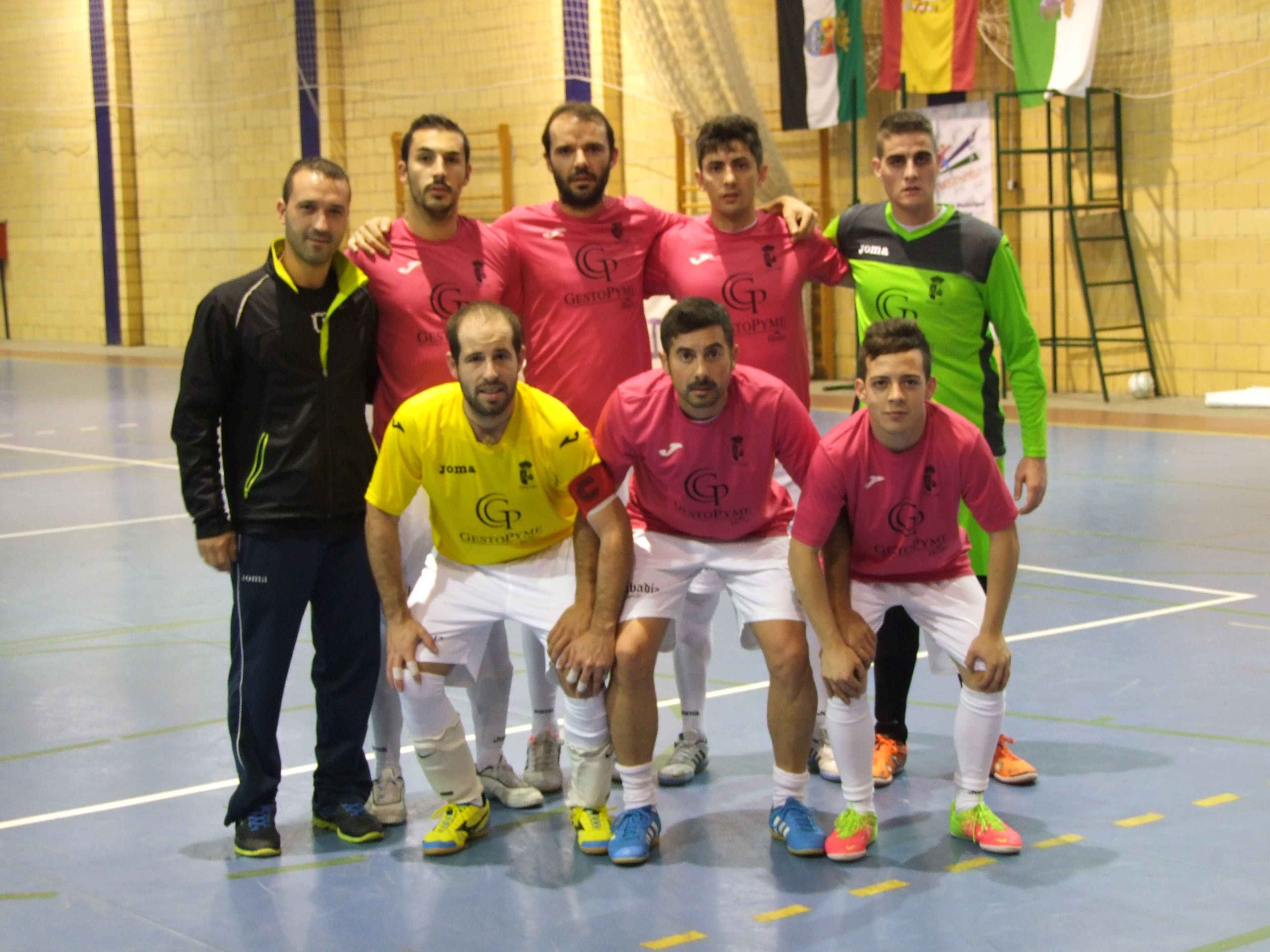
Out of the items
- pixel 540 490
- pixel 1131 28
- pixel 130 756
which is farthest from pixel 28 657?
pixel 1131 28

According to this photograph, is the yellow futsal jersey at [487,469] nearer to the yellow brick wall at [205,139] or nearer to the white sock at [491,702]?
the white sock at [491,702]

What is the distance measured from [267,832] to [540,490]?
1141 mm

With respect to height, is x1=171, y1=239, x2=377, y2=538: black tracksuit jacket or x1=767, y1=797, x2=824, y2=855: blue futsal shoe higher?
x1=171, y1=239, x2=377, y2=538: black tracksuit jacket

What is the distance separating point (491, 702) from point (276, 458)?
1.00 metres

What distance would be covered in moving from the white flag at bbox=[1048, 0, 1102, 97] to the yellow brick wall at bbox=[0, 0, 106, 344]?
53.5 ft

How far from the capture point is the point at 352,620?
4.18 metres

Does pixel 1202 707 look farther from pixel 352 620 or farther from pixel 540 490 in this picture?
pixel 352 620

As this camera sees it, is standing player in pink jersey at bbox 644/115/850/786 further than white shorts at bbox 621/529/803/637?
Yes

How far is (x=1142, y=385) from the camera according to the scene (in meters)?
13.3

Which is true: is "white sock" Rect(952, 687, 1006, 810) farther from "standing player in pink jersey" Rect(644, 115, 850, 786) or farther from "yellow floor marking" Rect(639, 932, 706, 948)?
"yellow floor marking" Rect(639, 932, 706, 948)

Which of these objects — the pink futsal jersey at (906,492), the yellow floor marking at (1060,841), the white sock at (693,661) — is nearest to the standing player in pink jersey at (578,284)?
the white sock at (693,661)

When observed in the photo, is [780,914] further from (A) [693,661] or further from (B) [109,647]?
(B) [109,647]

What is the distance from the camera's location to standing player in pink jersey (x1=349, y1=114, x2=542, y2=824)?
4363 mm

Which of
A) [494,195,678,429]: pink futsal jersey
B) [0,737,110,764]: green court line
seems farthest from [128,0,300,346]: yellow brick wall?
[494,195,678,429]: pink futsal jersey
